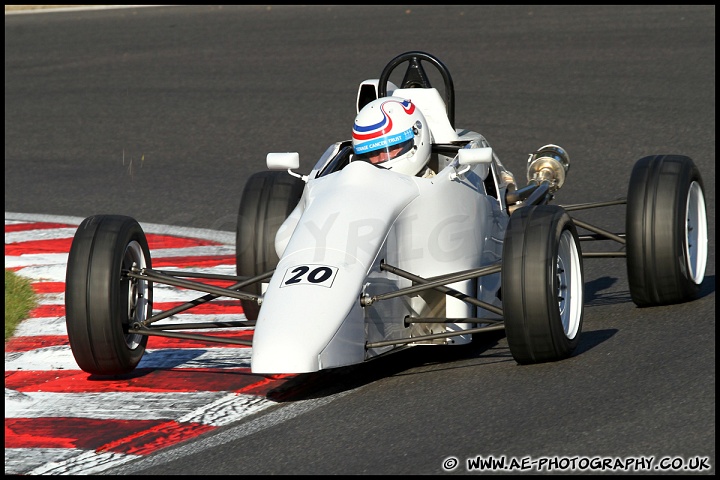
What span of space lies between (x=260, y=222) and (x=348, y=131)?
5703 millimetres

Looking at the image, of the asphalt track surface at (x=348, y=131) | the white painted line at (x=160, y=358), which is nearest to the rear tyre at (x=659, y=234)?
the asphalt track surface at (x=348, y=131)

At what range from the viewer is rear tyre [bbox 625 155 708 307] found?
704cm

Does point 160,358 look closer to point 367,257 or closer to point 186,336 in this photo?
point 186,336

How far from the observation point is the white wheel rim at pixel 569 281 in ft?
21.7

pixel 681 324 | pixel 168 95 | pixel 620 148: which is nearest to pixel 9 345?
pixel 681 324

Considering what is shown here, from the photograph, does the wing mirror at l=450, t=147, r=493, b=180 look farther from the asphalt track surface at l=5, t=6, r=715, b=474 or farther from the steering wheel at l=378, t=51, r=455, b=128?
the steering wheel at l=378, t=51, r=455, b=128

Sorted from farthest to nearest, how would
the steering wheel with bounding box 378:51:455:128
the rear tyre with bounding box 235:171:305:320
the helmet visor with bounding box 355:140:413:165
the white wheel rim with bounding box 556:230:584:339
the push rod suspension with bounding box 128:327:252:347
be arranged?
the steering wheel with bounding box 378:51:455:128, the rear tyre with bounding box 235:171:305:320, the helmet visor with bounding box 355:140:413:165, the white wheel rim with bounding box 556:230:584:339, the push rod suspension with bounding box 128:327:252:347

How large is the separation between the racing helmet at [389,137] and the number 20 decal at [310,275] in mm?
1088

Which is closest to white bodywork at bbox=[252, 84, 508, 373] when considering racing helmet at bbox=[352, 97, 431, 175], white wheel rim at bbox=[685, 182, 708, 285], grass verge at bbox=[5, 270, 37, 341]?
racing helmet at bbox=[352, 97, 431, 175]

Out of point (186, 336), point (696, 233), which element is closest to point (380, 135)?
point (186, 336)

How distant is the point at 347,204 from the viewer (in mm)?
6363

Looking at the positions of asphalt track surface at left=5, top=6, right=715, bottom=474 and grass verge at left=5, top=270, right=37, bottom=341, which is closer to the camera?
asphalt track surface at left=5, top=6, right=715, bottom=474

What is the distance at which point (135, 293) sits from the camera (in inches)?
271

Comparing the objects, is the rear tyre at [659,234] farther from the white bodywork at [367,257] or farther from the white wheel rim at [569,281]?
the white bodywork at [367,257]
